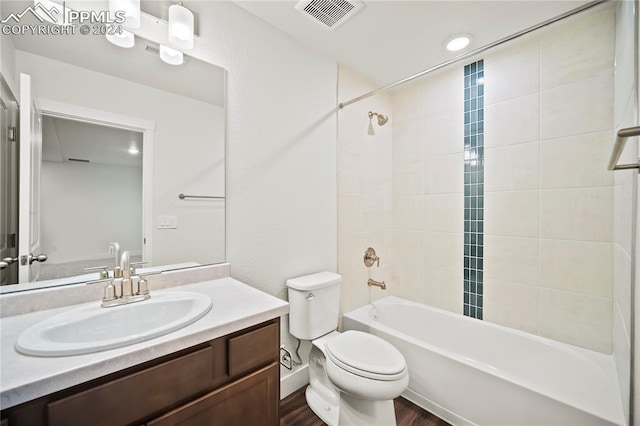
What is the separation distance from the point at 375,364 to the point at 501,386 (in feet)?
2.15

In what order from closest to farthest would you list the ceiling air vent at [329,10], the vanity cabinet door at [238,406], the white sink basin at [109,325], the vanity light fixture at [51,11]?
the white sink basin at [109,325]
the vanity cabinet door at [238,406]
the vanity light fixture at [51,11]
the ceiling air vent at [329,10]

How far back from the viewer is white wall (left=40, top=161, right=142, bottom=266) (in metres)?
1.03

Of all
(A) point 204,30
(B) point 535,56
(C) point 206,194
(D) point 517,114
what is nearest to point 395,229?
(D) point 517,114

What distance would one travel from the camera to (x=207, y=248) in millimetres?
1397

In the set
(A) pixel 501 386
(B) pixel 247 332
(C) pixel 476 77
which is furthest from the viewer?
(C) pixel 476 77

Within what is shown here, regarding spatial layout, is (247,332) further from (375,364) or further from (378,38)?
(378,38)

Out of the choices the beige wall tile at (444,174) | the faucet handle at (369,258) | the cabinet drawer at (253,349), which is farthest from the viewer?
the faucet handle at (369,258)

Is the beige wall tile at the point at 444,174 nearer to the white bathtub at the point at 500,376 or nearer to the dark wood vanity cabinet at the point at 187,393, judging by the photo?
the white bathtub at the point at 500,376

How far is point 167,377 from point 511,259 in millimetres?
2116

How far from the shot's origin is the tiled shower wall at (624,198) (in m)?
1.07

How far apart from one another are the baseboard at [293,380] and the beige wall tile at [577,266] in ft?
5.63

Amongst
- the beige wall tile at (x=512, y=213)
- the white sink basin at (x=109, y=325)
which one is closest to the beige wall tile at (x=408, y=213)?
the beige wall tile at (x=512, y=213)

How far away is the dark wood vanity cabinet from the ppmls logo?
1.29 metres

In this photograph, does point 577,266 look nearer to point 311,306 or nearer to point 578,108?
point 578,108
